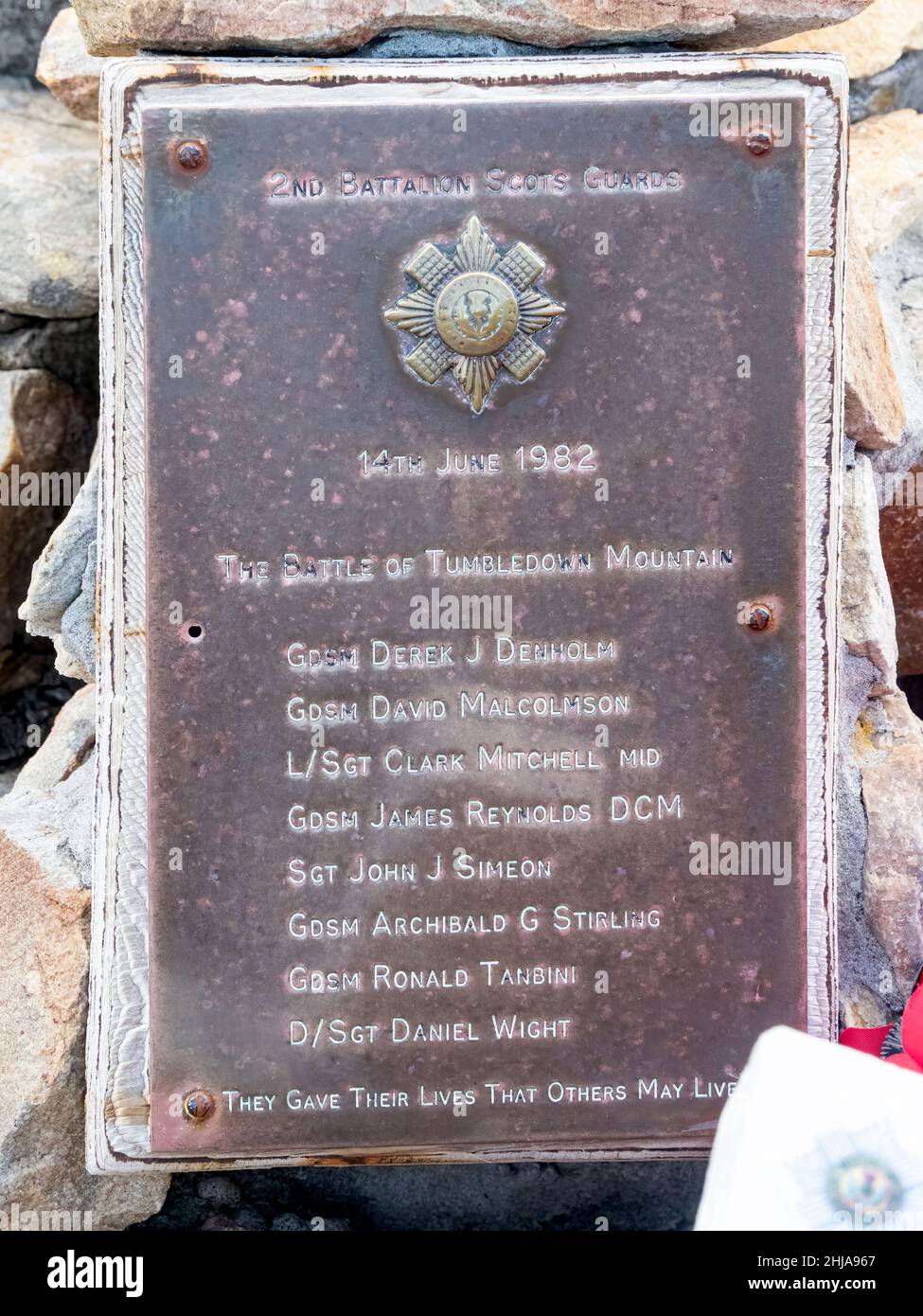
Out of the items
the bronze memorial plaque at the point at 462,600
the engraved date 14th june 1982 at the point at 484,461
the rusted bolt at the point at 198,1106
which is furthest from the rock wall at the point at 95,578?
the engraved date 14th june 1982 at the point at 484,461

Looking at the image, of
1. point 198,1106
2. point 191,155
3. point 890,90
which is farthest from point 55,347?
point 890,90

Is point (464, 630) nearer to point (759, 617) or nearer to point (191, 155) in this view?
point (759, 617)

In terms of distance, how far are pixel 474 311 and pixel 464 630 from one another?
0.46m

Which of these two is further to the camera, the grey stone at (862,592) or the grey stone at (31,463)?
the grey stone at (31,463)

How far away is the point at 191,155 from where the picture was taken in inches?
55.1

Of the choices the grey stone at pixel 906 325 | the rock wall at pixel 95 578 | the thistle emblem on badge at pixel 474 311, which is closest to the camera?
the thistle emblem on badge at pixel 474 311

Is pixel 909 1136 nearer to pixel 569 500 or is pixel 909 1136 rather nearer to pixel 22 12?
pixel 569 500

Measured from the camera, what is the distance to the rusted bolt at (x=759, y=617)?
4.75 feet

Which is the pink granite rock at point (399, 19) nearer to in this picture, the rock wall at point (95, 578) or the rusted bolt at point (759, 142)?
the rock wall at point (95, 578)

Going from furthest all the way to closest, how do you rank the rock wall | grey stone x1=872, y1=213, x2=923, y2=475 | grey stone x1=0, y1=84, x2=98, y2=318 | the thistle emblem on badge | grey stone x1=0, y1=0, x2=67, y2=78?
grey stone x1=0, y1=0, x2=67, y2=78
grey stone x1=0, y1=84, x2=98, y2=318
grey stone x1=872, y1=213, x2=923, y2=475
the rock wall
the thistle emblem on badge

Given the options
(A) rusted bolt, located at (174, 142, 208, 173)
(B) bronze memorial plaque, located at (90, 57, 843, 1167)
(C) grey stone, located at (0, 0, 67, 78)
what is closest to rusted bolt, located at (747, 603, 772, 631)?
(B) bronze memorial plaque, located at (90, 57, 843, 1167)

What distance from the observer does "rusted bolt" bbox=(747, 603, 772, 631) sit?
145 centimetres

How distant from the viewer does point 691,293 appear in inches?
56.1

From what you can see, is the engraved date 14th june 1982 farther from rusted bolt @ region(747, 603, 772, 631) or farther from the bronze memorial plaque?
rusted bolt @ region(747, 603, 772, 631)
